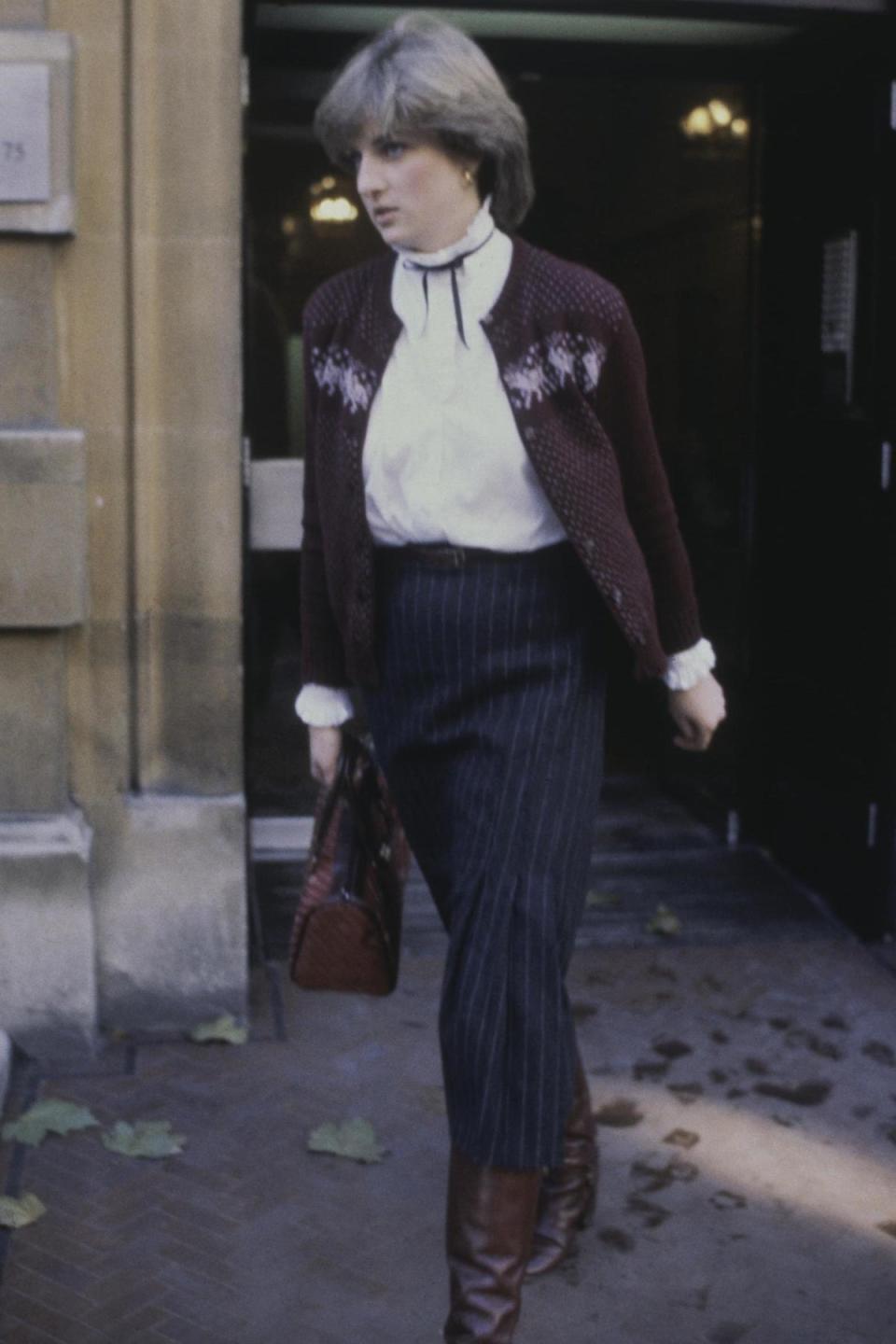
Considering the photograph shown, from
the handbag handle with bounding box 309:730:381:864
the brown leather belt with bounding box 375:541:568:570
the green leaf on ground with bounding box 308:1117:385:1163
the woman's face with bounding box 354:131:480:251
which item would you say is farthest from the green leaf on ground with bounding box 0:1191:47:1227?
the woman's face with bounding box 354:131:480:251

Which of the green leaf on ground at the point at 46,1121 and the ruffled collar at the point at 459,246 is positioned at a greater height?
the ruffled collar at the point at 459,246

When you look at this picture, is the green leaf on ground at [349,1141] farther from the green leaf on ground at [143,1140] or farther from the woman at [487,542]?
the woman at [487,542]

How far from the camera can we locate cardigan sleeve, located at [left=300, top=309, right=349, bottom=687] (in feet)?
11.3

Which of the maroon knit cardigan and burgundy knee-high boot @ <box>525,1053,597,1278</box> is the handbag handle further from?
burgundy knee-high boot @ <box>525,1053,597,1278</box>

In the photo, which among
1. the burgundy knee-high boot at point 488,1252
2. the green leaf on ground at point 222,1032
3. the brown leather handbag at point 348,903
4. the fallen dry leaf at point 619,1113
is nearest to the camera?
the burgundy knee-high boot at point 488,1252

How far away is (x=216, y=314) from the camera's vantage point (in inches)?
186

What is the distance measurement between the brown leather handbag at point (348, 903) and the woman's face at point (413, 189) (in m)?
0.94

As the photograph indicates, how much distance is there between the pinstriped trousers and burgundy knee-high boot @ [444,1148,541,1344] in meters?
0.04

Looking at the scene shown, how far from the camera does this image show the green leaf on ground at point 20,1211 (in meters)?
3.79

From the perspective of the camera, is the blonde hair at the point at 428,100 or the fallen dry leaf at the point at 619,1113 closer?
the blonde hair at the point at 428,100

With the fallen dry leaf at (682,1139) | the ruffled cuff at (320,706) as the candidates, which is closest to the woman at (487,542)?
the ruffled cuff at (320,706)

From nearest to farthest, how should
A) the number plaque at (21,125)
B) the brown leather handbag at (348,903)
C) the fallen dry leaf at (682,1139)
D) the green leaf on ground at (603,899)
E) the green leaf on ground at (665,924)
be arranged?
the brown leather handbag at (348,903)
the fallen dry leaf at (682,1139)
the number plaque at (21,125)
the green leaf on ground at (665,924)
the green leaf on ground at (603,899)

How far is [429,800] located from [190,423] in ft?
5.81

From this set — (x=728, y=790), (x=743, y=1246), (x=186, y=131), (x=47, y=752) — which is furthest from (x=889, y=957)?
(x=186, y=131)
